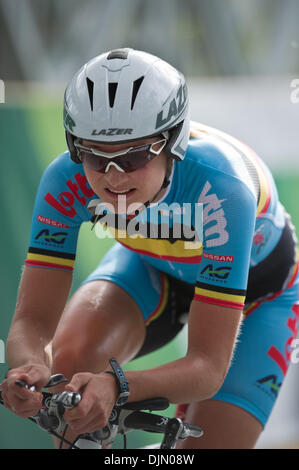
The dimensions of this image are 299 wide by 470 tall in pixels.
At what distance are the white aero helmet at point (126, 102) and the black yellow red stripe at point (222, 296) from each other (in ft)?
1.57

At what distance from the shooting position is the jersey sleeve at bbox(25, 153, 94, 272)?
115 inches

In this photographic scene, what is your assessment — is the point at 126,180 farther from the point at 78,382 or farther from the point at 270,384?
the point at 270,384

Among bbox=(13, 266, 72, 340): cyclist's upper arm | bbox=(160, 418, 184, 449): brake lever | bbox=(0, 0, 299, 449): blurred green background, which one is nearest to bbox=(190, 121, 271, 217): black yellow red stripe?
bbox=(13, 266, 72, 340): cyclist's upper arm

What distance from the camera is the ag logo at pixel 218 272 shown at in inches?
106

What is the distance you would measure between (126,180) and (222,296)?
0.53 metres

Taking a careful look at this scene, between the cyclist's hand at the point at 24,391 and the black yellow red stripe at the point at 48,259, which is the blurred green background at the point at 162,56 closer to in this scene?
the black yellow red stripe at the point at 48,259

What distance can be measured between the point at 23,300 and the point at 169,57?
786 centimetres

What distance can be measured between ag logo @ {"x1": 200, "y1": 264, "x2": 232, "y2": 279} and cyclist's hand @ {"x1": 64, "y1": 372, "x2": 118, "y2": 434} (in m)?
0.62

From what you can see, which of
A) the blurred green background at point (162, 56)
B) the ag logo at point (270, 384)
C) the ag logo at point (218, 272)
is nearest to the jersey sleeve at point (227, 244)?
the ag logo at point (218, 272)

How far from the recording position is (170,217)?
2982 mm

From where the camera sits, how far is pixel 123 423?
2385mm

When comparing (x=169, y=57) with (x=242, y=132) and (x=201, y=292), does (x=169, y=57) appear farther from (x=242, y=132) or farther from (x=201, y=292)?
(x=201, y=292)

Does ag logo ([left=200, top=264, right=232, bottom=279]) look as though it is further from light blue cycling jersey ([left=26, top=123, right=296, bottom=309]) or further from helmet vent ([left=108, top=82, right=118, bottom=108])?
helmet vent ([left=108, top=82, right=118, bottom=108])

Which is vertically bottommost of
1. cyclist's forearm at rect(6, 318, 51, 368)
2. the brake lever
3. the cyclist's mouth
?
cyclist's forearm at rect(6, 318, 51, 368)
